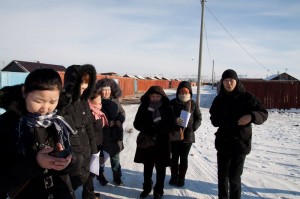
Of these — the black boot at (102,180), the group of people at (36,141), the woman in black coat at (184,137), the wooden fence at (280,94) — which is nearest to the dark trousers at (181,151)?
the woman in black coat at (184,137)

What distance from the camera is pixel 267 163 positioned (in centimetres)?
630

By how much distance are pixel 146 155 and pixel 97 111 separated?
103cm

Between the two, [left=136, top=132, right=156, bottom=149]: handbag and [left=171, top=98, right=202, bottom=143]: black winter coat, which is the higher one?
[left=171, top=98, right=202, bottom=143]: black winter coat

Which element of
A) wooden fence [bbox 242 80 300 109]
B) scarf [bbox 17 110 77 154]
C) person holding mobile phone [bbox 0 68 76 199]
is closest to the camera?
person holding mobile phone [bbox 0 68 76 199]

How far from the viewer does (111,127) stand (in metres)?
4.84

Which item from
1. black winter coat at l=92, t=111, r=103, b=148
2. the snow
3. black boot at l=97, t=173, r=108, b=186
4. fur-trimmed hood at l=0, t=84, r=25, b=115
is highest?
fur-trimmed hood at l=0, t=84, r=25, b=115

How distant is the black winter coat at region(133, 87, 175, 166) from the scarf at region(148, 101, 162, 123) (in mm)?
46

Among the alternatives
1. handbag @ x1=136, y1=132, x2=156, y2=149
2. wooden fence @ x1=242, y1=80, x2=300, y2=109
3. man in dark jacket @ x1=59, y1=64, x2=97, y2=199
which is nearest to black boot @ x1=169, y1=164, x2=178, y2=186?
handbag @ x1=136, y1=132, x2=156, y2=149

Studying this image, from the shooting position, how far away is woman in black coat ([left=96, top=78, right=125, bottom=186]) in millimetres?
4805

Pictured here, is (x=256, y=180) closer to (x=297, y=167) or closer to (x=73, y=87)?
(x=297, y=167)

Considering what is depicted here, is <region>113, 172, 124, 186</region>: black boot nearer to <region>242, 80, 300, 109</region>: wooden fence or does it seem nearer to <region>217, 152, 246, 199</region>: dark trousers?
<region>217, 152, 246, 199</region>: dark trousers

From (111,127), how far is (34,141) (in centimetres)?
296

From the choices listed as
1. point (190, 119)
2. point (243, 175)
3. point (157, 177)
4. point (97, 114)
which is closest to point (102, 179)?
point (157, 177)

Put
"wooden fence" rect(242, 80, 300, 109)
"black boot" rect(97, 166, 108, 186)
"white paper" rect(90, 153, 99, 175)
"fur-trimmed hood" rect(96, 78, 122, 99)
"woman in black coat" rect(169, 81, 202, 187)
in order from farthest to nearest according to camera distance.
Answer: "wooden fence" rect(242, 80, 300, 109) < "woman in black coat" rect(169, 81, 202, 187) < "black boot" rect(97, 166, 108, 186) < "fur-trimmed hood" rect(96, 78, 122, 99) < "white paper" rect(90, 153, 99, 175)
